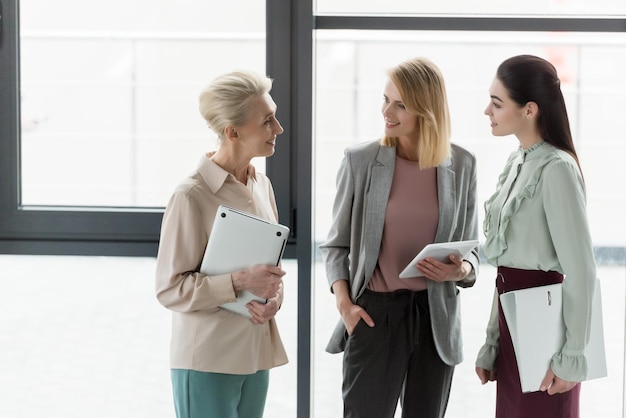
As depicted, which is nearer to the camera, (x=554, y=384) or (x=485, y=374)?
(x=554, y=384)

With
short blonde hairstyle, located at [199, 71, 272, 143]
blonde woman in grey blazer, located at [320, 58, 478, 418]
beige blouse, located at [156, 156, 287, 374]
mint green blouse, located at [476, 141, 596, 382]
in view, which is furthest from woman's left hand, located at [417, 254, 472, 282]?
short blonde hairstyle, located at [199, 71, 272, 143]

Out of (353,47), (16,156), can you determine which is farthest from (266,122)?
(16,156)

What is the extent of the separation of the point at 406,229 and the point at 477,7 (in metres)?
0.87

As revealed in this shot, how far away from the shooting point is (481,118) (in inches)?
103

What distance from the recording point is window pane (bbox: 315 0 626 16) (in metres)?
2.55

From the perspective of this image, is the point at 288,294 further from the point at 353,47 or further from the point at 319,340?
the point at 353,47

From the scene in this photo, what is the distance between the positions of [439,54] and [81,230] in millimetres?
1331

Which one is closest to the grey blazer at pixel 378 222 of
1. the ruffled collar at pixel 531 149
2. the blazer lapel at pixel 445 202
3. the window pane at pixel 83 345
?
the blazer lapel at pixel 445 202

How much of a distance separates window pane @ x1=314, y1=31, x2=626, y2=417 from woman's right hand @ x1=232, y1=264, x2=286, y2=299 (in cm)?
68

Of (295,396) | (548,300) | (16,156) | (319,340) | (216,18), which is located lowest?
(295,396)

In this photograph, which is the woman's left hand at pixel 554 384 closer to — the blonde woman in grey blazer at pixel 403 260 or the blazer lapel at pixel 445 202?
the blonde woman in grey blazer at pixel 403 260

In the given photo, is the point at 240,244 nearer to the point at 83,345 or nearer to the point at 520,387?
the point at 520,387

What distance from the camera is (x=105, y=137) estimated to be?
2691 millimetres

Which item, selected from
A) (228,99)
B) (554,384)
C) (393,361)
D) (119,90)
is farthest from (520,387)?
(119,90)
